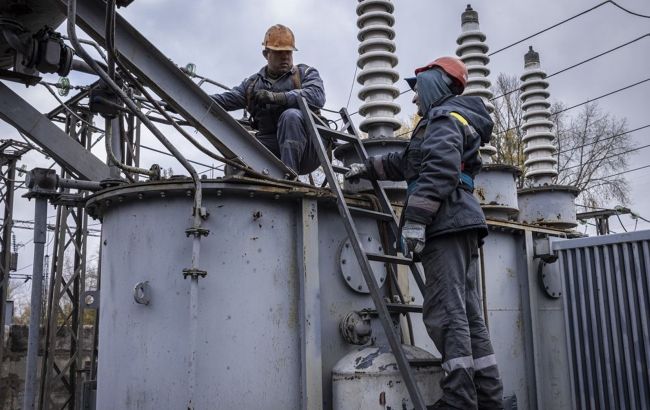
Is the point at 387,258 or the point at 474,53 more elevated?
the point at 474,53

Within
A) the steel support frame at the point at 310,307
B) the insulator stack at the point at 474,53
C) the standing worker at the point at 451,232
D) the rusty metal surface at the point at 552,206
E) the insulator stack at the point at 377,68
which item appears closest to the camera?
the standing worker at the point at 451,232

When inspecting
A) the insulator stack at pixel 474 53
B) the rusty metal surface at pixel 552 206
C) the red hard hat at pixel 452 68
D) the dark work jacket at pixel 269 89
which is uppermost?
the insulator stack at pixel 474 53

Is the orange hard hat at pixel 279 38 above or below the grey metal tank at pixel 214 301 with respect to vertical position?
above

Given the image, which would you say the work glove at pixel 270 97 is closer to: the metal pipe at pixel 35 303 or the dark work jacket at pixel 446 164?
the dark work jacket at pixel 446 164

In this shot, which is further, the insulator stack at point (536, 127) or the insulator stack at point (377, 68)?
the insulator stack at point (536, 127)

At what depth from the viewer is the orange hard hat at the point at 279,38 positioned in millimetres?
5160

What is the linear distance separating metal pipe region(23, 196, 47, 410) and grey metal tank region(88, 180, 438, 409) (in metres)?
0.58

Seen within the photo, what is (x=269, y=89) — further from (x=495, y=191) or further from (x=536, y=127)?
(x=536, y=127)

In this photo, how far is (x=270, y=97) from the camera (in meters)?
4.74

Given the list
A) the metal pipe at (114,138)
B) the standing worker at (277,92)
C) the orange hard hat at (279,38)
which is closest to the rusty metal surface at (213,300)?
the metal pipe at (114,138)

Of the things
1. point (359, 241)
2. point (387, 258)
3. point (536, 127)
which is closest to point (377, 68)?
point (387, 258)

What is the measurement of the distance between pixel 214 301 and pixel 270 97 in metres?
1.73

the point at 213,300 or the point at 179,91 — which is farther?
the point at 179,91

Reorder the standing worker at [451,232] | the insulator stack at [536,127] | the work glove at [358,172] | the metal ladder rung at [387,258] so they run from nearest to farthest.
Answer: the standing worker at [451,232]
the metal ladder rung at [387,258]
the work glove at [358,172]
the insulator stack at [536,127]
